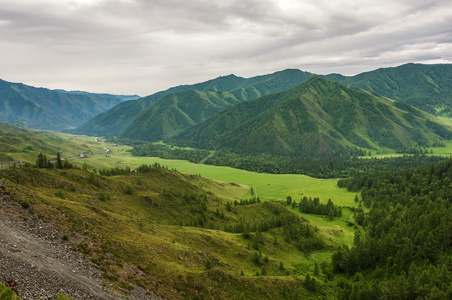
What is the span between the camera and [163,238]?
10462 cm

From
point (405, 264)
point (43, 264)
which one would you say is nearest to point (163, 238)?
point (43, 264)

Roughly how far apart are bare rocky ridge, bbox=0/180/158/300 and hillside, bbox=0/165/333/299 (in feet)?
3.43

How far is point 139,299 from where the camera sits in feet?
197

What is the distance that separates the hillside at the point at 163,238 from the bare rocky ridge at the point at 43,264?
1.05m

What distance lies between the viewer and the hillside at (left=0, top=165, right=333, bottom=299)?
70625 millimetres

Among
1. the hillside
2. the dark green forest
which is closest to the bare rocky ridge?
the hillside

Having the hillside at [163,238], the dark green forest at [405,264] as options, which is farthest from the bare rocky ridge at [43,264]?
the dark green forest at [405,264]

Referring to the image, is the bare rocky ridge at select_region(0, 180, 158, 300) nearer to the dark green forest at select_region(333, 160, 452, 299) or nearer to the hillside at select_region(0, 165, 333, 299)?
the hillside at select_region(0, 165, 333, 299)

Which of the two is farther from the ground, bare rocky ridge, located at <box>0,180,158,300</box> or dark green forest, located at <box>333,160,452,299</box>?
bare rocky ridge, located at <box>0,180,158,300</box>

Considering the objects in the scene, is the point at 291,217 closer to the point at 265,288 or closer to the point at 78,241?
the point at 265,288

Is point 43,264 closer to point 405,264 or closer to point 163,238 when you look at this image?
point 163,238

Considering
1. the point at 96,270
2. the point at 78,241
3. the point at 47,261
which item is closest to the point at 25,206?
the point at 78,241

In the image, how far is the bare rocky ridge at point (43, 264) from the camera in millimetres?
50000

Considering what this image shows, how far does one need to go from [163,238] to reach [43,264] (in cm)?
5212
